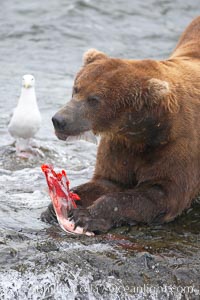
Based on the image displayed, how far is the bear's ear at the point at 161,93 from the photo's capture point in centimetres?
597

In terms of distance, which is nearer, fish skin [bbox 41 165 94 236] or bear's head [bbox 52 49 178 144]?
bear's head [bbox 52 49 178 144]

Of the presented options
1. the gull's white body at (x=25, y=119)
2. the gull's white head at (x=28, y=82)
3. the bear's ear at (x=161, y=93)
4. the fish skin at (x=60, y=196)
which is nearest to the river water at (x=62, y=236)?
the fish skin at (x=60, y=196)

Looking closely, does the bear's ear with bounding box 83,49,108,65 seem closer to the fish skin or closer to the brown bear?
the brown bear

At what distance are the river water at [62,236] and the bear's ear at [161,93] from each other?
3.07 ft

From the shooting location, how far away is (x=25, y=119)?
9.62 metres

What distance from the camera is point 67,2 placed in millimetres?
17594

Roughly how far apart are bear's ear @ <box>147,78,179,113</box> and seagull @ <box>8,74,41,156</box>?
141 inches

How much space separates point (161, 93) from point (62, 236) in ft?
4.05

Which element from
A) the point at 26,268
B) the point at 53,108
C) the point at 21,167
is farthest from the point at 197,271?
the point at 53,108

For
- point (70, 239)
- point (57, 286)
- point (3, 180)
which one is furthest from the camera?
point (3, 180)

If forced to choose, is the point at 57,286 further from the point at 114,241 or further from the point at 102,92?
the point at 102,92

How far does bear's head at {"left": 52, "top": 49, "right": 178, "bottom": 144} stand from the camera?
5945mm

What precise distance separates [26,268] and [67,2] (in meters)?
12.8

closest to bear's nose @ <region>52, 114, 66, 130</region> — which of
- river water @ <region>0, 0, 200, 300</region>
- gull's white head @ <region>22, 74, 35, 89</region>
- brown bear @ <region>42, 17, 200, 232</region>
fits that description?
brown bear @ <region>42, 17, 200, 232</region>
